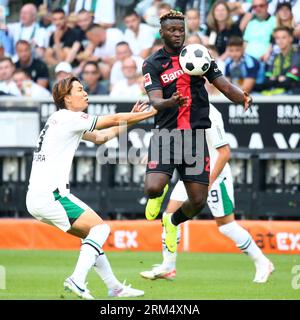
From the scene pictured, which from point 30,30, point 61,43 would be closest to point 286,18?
point 61,43

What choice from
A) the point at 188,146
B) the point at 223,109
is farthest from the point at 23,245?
the point at 188,146

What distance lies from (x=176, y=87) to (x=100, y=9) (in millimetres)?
7934

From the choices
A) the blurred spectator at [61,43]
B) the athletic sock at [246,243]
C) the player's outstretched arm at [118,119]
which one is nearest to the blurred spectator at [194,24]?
the blurred spectator at [61,43]

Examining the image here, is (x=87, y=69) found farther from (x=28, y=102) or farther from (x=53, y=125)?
(x=53, y=125)

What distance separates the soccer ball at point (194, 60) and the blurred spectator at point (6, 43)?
8.73 m

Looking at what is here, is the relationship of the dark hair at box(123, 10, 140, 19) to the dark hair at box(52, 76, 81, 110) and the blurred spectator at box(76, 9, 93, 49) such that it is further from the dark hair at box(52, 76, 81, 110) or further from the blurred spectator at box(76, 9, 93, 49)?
the dark hair at box(52, 76, 81, 110)

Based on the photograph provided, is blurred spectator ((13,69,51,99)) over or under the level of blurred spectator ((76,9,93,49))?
under

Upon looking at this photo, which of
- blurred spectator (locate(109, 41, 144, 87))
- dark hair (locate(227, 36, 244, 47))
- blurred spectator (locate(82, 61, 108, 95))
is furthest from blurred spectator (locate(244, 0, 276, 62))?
blurred spectator (locate(82, 61, 108, 95))

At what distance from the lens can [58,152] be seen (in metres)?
9.13

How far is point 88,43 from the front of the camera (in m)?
18.0

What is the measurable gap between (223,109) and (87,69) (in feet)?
9.38

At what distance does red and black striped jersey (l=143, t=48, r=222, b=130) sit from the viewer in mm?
10414

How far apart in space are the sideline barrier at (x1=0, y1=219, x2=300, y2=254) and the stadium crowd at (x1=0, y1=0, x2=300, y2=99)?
7.28ft
